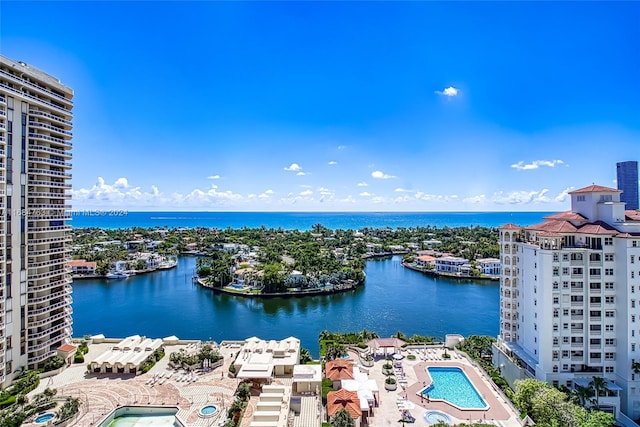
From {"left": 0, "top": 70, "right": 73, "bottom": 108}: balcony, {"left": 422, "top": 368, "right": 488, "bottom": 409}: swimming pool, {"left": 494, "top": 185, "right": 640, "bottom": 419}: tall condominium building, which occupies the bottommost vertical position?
{"left": 422, "top": 368, "right": 488, "bottom": 409}: swimming pool

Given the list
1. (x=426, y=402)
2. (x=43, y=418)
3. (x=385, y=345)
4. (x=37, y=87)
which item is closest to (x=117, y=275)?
(x=37, y=87)

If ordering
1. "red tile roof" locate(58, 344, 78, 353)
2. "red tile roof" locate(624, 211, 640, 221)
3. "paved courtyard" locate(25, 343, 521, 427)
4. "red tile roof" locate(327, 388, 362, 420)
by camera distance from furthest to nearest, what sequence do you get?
1. "red tile roof" locate(58, 344, 78, 353)
2. "red tile roof" locate(624, 211, 640, 221)
3. "paved courtyard" locate(25, 343, 521, 427)
4. "red tile roof" locate(327, 388, 362, 420)

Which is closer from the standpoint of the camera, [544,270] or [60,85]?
[544,270]

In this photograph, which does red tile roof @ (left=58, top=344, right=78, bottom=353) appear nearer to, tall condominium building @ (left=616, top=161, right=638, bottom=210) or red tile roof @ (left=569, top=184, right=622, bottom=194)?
red tile roof @ (left=569, top=184, right=622, bottom=194)

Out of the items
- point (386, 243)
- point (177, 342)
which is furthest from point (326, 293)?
point (386, 243)

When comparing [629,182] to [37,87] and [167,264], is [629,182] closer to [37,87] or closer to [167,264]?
[37,87]

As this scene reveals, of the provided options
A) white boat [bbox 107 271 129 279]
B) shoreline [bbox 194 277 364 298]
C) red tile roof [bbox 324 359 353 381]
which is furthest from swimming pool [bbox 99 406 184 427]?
white boat [bbox 107 271 129 279]

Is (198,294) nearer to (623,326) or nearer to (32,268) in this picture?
(32,268)
